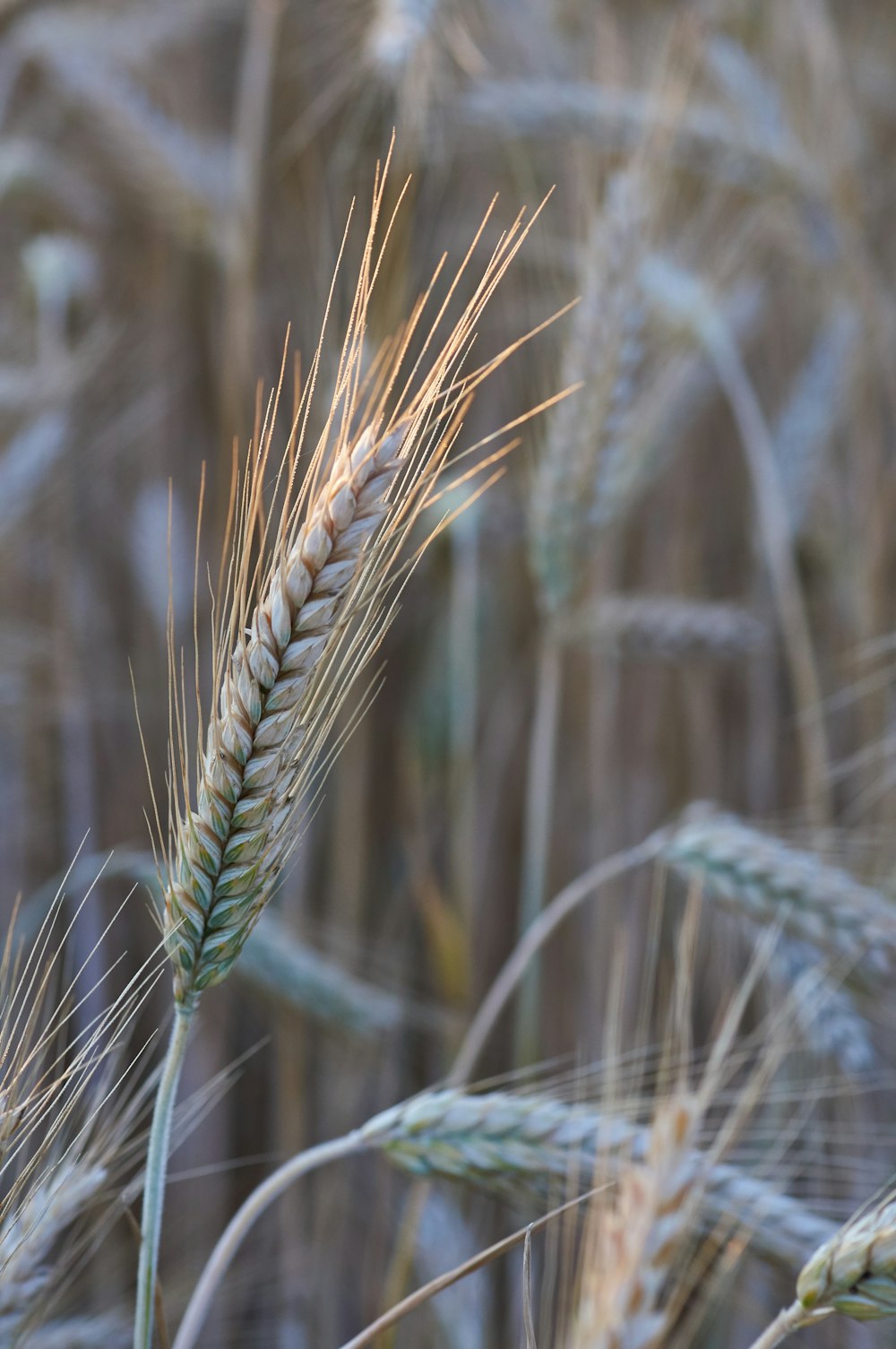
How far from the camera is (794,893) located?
0.79 m

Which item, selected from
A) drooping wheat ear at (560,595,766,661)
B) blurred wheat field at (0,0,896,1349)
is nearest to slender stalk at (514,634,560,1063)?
blurred wheat field at (0,0,896,1349)

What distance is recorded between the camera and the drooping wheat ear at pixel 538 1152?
1.78 ft

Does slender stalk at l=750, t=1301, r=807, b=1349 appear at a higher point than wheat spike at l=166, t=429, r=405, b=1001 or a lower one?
lower

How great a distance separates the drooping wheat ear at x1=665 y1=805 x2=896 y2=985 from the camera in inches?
30.2

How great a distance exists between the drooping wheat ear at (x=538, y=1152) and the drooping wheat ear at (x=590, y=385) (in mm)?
556

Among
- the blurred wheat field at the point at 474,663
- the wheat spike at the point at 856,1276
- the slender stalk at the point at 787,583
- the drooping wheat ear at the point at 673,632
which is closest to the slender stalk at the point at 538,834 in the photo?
the blurred wheat field at the point at 474,663

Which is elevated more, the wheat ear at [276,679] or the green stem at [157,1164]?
the wheat ear at [276,679]

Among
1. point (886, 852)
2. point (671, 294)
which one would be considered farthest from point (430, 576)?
point (886, 852)

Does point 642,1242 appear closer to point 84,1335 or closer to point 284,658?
point 284,658

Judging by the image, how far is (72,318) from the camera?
1.55 m

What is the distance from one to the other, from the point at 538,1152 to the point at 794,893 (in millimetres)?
331

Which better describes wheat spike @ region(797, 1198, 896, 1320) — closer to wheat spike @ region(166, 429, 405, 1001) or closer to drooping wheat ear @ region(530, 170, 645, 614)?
wheat spike @ region(166, 429, 405, 1001)

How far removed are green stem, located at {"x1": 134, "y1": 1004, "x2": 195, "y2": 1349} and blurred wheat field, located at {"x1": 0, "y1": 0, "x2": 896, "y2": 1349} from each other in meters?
0.04

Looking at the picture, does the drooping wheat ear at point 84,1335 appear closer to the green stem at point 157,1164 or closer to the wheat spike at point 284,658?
the green stem at point 157,1164
